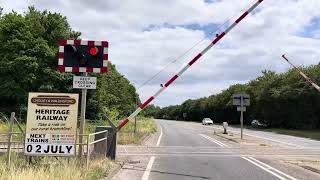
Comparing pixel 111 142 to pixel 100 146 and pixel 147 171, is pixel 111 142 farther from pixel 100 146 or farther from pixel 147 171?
pixel 147 171

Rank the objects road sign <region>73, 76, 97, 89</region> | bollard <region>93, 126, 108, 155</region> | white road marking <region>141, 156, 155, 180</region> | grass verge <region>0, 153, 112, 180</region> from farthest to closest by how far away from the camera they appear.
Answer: bollard <region>93, 126, 108, 155</region>, road sign <region>73, 76, 97, 89</region>, white road marking <region>141, 156, 155, 180</region>, grass verge <region>0, 153, 112, 180</region>

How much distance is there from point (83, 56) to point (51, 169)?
4.11 m

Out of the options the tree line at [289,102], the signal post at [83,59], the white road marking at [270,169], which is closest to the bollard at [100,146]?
the signal post at [83,59]

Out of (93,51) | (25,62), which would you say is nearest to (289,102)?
(25,62)

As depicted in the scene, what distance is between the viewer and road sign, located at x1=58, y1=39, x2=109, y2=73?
14.8m

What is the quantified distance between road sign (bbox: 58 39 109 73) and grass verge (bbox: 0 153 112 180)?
8.63 feet

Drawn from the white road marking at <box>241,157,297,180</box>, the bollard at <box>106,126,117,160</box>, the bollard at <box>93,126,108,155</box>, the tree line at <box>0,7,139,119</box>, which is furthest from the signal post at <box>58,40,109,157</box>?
the tree line at <box>0,7,139,119</box>

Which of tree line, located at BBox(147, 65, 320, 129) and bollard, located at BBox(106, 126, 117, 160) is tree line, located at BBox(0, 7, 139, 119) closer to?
tree line, located at BBox(147, 65, 320, 129)

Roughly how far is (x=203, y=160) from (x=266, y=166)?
2868mm

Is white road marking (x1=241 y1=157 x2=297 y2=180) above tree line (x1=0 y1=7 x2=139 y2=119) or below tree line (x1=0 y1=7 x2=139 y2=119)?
below

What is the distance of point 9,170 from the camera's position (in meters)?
11.5

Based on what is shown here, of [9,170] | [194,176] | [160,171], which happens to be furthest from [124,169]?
[9,170]

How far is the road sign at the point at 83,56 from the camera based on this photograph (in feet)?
48.6

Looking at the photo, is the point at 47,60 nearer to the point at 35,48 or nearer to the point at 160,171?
the point at 35,48
